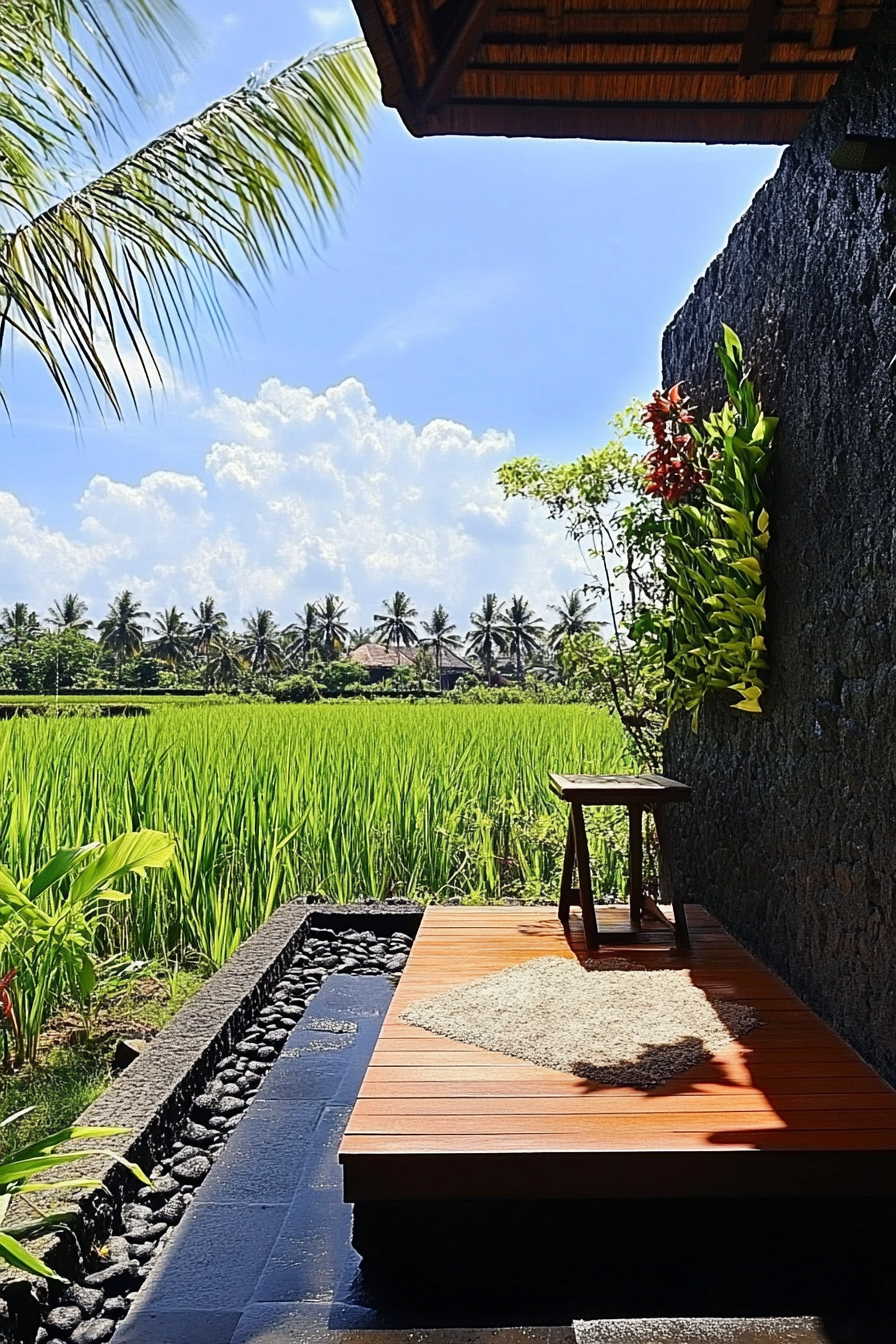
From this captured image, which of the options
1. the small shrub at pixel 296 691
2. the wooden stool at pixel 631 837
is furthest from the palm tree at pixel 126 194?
the small shrub at pixel 296 691

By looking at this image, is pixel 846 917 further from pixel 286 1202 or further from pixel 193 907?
pixel 193 907

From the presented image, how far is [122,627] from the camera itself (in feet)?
183

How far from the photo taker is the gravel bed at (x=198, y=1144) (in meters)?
1.62

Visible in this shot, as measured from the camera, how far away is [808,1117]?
1.86m

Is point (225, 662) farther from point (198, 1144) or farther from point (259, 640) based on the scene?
point (198, 1144)

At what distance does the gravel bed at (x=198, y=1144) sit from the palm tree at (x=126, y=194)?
219 cm

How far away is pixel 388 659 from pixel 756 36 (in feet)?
177

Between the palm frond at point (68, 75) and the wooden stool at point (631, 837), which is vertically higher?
the palm frond at point (68, 75)

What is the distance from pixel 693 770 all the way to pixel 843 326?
76.1 inches

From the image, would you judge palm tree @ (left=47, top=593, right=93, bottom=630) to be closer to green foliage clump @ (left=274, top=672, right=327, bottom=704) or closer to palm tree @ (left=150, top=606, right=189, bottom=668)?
palm tree @ (left=150, top=606, right=189, bottom=668)

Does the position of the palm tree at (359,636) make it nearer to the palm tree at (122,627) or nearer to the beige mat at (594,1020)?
the palm tree at (122,627)

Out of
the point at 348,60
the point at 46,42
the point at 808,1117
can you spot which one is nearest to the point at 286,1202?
the point at 808,1117

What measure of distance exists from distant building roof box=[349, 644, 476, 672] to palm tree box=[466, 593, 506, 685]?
1434 mm

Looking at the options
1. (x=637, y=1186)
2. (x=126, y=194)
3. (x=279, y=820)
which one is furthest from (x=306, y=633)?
(x=637, y=1186)
